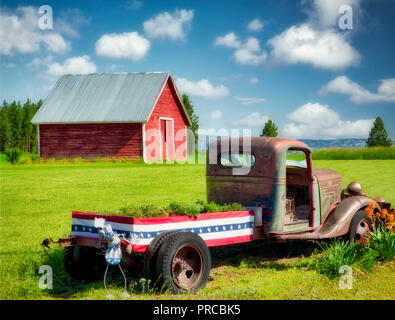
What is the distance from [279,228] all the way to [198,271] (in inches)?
62.3

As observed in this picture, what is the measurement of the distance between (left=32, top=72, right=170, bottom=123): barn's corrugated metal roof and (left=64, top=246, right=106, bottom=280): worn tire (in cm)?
2177

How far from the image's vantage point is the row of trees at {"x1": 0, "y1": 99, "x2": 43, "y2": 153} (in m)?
75.7

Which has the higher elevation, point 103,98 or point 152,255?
point 103,98

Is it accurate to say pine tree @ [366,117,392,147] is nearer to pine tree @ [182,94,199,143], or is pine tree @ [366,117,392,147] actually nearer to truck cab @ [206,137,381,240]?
pine tree @ [182,94,199,143]

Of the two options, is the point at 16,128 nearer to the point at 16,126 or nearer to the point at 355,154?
the point at 16,126

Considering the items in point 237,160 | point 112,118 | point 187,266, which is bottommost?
point 187,266

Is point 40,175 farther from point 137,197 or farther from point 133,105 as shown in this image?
point 133,105

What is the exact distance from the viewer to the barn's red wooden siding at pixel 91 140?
27781mm

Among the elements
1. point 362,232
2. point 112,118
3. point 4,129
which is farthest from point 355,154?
point 4,129

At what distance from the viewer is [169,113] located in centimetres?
3073

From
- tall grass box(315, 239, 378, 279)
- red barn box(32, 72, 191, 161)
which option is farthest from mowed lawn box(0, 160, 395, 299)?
red barn box(32, 72, 191, 161)

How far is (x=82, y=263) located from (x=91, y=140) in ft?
77.0

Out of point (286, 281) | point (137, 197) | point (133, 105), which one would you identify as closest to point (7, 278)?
point (286, 281)

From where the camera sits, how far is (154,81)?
99.1 ft
